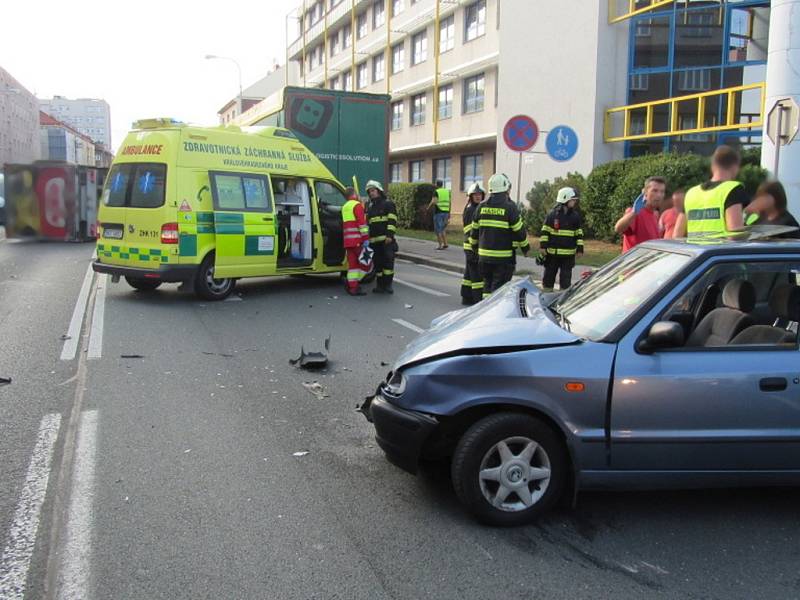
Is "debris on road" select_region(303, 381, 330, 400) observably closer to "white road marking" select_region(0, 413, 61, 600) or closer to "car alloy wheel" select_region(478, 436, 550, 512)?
"white road marking" select_region(0, 413, 61, 600)

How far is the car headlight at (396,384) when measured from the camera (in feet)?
12.5

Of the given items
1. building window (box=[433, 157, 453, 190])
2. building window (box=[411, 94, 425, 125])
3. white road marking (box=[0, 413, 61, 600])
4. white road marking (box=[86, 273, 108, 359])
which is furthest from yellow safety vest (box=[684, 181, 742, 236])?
building window (box=[411, 94, 425, 125])

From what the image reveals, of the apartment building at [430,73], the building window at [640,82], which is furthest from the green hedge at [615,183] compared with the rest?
the apartment building at [430,73]

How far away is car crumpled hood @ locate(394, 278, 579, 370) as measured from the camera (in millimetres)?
3686

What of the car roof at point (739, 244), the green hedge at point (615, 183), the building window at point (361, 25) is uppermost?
the building window at point (361, 25)

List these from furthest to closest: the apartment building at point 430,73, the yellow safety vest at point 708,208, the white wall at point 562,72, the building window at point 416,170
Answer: the building window at point 416,170, the apartment building at point 430,73, the white wall at point 562,72, the yellow safety vest at point 708,208

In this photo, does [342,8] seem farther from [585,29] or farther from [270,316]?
[270,316]

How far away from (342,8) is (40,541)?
1884 inches

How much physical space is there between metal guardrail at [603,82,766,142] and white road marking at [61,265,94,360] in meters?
13.9

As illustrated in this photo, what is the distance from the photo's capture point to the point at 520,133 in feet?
40.0

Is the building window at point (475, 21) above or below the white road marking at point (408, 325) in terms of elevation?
above

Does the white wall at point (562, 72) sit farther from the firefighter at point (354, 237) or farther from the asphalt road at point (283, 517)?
the asphalt road at point (283, 517)

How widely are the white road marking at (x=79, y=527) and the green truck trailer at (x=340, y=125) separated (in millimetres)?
11419

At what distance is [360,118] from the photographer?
53.5ft
